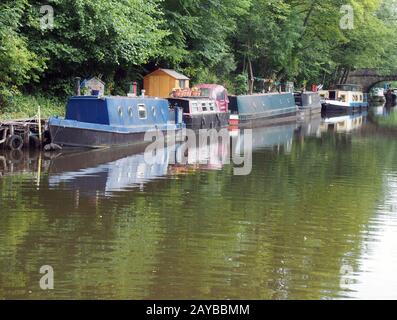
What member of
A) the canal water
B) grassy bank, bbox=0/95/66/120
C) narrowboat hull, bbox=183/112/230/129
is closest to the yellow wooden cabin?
narrowboat hull, bbox=183/112/230/129

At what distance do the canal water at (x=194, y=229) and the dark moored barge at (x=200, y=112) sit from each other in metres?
9.40

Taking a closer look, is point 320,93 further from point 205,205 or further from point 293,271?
point 293,271

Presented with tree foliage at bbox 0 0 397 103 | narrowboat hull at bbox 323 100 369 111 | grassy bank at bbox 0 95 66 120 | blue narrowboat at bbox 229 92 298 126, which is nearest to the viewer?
grassy bank at bbox 0 95 66 120

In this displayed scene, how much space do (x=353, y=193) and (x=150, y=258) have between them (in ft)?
23.1

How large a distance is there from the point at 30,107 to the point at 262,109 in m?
17.0

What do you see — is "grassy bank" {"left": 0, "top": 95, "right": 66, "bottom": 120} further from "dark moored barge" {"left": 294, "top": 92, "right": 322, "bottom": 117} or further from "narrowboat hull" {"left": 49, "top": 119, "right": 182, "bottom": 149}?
"dark moored barge" {"left": 294, "top": 92, "right": 322, "bottom": 117}

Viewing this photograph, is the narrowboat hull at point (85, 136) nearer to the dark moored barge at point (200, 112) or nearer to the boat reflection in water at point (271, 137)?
the boat reflection in water at point (271, 137)

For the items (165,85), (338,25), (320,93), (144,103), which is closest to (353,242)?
(144,103)

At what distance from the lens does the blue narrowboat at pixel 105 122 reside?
21.4m

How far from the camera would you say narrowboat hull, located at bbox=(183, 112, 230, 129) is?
29.0 meters

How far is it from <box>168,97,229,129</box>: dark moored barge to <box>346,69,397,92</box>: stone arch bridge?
43.7m

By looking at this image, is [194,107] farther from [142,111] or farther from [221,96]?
[142,111]

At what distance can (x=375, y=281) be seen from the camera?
8523 mm

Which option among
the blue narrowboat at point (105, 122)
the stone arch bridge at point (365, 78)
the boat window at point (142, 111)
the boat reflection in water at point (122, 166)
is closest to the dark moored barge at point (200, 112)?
the blue narrowboat at point (105, 122)
